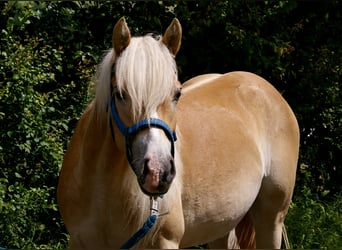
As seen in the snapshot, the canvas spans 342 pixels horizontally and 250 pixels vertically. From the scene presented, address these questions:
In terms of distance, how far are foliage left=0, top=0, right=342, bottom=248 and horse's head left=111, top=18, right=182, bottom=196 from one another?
1.64 metres

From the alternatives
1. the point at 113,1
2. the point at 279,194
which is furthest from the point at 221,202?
the point at 113,1

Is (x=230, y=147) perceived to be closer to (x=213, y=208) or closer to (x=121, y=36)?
(x=213, y=208)

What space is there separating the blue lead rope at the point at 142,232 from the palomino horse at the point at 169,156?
37mm

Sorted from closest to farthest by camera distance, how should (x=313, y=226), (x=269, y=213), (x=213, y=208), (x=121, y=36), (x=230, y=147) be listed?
(x=121, y=36), (x=213, y=208), (x=230, y=147), (x=269, y=213), (x=313, y=226)

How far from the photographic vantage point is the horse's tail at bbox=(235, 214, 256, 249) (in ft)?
14.7

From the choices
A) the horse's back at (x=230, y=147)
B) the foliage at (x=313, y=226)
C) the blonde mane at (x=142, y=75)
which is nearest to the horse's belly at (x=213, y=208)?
the horse's back at (x=230, y=147)

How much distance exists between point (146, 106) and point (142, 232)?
1.86ft

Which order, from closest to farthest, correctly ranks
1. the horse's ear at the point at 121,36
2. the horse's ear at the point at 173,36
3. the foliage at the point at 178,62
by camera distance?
the horse's ear at the point at 121,36 → the horse's ear at the point at 173,36 → the foliage at the point at 178,62

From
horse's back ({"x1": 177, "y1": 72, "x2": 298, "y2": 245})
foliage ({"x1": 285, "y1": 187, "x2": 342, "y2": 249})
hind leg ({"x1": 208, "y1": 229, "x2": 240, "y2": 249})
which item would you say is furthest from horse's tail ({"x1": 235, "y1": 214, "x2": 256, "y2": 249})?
foliage ({"x1": 285, "y1": 187, "x2": 342, "y2": 249})

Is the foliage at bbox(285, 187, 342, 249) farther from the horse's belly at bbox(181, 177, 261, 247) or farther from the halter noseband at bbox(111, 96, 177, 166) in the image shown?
the halter noseband at bbox(111, 96, 177, 166)

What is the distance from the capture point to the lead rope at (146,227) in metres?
3.06

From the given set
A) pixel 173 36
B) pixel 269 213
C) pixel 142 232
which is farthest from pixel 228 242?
pixel 173 36

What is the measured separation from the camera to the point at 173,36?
3.18 m

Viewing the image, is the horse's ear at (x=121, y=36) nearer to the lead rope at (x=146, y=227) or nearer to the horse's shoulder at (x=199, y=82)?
the lead rope at (x=146, y=227)
